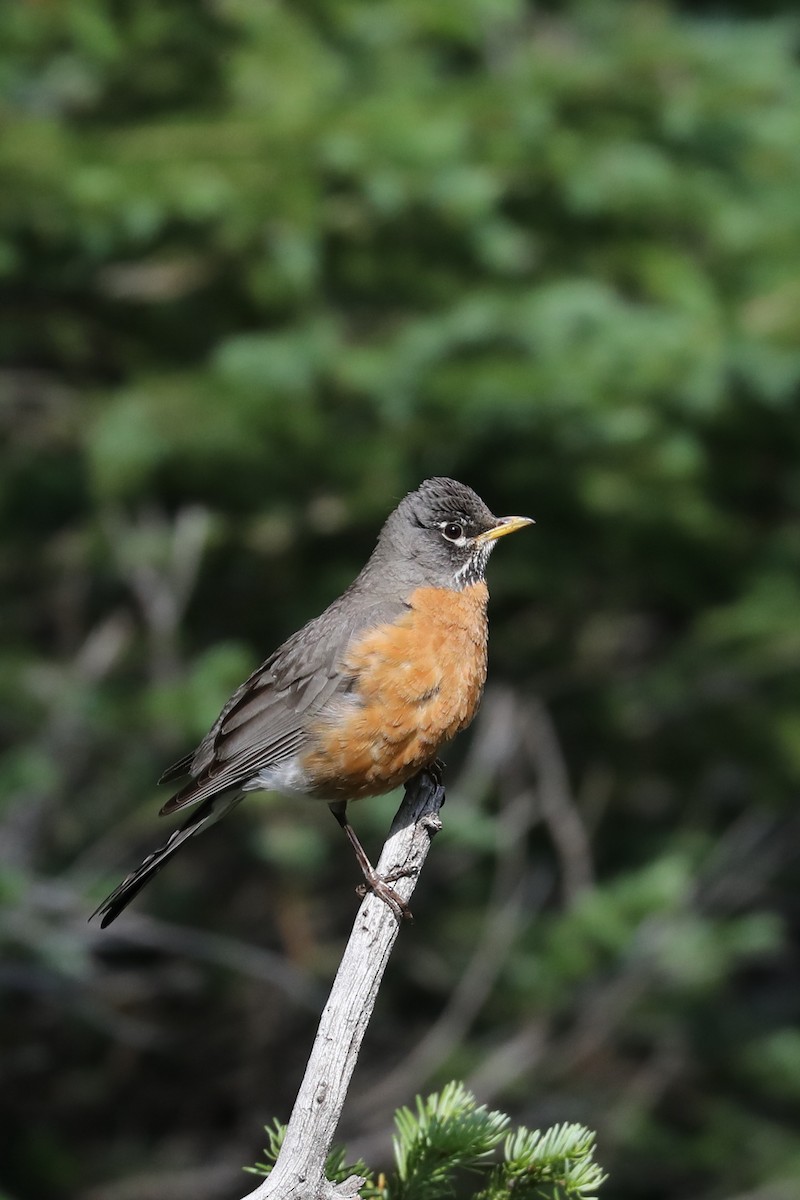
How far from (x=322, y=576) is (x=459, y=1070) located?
7.34 feet

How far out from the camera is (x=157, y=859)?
134 inches

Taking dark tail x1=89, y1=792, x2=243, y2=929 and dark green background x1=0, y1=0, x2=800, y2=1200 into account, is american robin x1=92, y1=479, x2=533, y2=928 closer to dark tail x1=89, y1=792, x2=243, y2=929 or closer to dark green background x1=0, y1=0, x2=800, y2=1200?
dark tail x1=89, y1=792, x2=243, y2=929

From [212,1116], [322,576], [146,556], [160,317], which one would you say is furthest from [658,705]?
[212,1116]

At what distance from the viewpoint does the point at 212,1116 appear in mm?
7012

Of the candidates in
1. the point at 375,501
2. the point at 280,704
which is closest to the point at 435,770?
the point at 280,704

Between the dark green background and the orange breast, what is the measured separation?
3.31ft

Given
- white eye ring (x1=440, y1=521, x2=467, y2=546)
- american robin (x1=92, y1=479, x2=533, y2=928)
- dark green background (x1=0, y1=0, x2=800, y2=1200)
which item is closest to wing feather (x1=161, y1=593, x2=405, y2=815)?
american robin (x1=92, y1=479, x2=533, y2=928)

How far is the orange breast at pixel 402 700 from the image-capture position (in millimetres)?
3590

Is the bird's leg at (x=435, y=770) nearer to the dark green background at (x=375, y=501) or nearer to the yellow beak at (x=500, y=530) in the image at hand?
the yellow beak at (x=500, y=530)

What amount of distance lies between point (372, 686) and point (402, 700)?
0.48 ft

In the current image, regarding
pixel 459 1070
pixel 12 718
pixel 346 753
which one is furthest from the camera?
pixel 459 1070

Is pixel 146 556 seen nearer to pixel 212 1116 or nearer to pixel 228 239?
pixel 228 239

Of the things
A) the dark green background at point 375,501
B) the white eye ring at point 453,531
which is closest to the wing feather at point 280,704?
the white eye ring at point 453,531

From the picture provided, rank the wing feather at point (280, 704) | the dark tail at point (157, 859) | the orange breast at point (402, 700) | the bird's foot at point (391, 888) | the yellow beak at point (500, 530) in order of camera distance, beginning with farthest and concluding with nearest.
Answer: the yellow beak at point (500, 530) → the wing feather at point (280, 704) → the orange breast at point (402, 700) → the dark tail at point (157, 859) → the bird's foot at point (391, 888)
